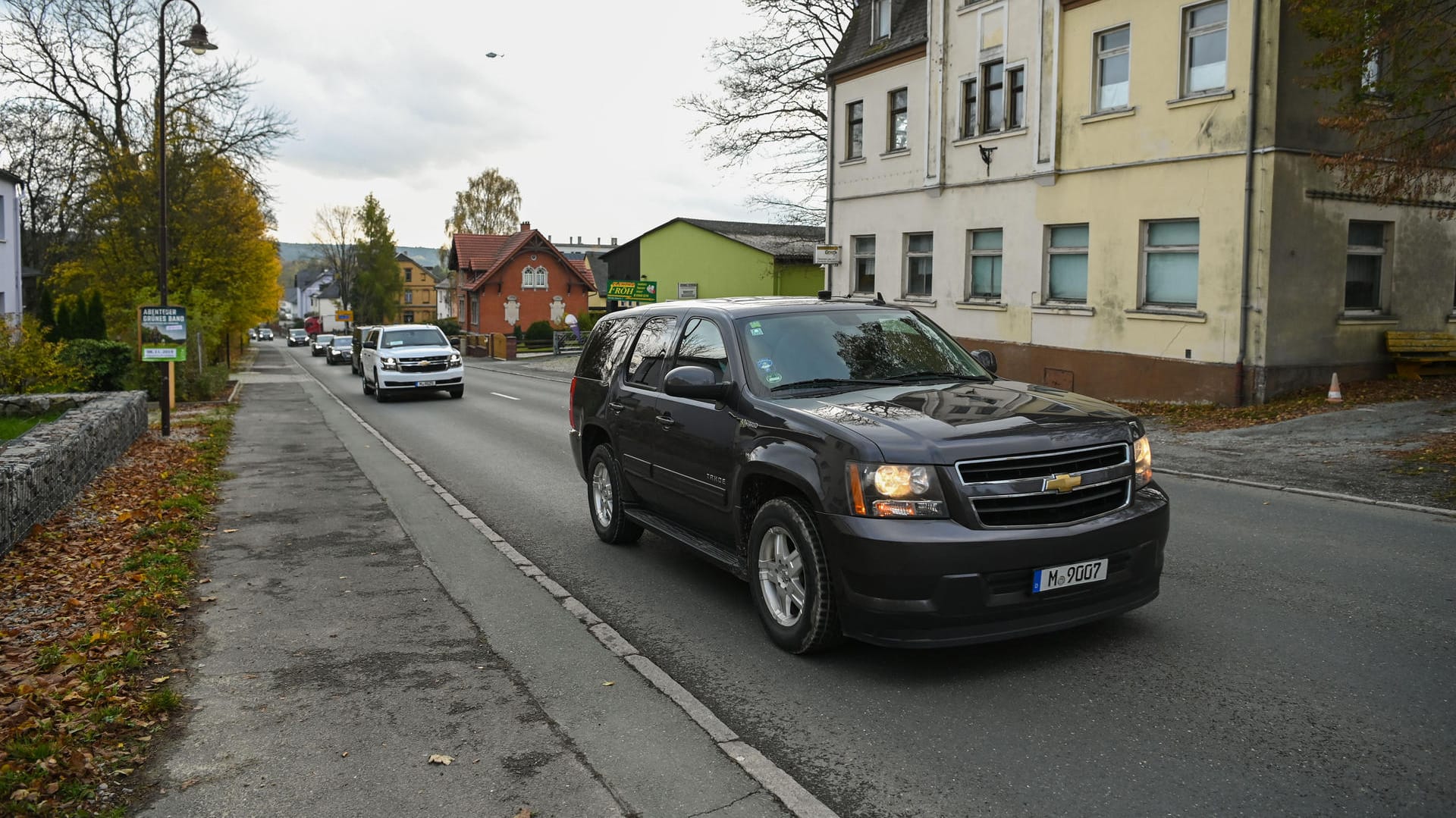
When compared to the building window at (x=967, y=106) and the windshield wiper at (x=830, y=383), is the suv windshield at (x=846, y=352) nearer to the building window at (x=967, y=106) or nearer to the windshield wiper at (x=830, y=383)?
the windshield wiper at (x=830, y=383)

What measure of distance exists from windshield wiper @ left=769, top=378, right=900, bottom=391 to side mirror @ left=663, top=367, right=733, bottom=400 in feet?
1.03

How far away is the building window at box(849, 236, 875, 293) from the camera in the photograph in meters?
28.8

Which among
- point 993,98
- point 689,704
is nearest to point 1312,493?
point 689,704

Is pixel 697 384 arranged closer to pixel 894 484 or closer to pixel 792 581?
pixel 792 581

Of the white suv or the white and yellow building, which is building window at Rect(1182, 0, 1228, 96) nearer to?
the white and yellow building

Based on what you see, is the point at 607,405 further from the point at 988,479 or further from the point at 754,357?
the point at 988,479

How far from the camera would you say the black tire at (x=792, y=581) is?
5.18 metres

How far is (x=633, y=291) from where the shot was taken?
42094 millimetres

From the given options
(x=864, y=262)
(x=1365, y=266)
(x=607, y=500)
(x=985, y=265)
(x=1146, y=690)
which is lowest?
(x=1146, y=690)

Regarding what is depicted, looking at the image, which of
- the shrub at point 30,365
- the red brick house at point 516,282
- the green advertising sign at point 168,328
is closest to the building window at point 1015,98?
the green advertising sign at point 168,328

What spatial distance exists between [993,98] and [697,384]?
2015 centimetres

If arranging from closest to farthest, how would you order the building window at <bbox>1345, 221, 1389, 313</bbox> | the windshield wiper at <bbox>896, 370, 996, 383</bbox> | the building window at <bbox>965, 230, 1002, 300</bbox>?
the windshield wiper at <bbox>896, 370, 996, 383</bbox> → the building window at <bbox>1345, 221, 1389, 313</bbox> → the building window at <bbox>965, 230, 1002, 300</bbox>

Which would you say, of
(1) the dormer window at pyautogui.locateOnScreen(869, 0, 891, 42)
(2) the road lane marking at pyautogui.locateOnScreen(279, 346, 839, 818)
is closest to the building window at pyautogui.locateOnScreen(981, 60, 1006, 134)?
(1) the dormer window at pyautogui.locateOnScreen(869, 0, 891, 42)

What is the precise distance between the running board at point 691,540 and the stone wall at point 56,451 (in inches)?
170
